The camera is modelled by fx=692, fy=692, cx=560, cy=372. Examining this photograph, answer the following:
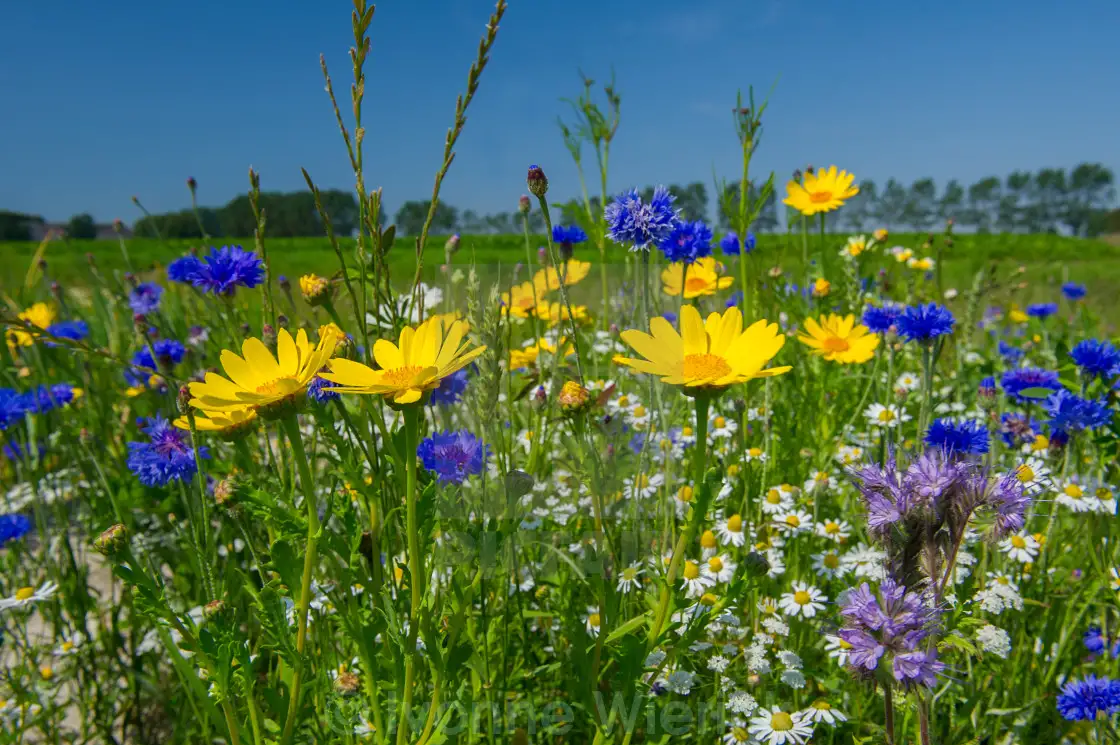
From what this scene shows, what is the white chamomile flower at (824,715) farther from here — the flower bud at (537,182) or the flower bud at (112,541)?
the flower bud at (112,541)

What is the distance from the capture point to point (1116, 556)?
1.40 metres

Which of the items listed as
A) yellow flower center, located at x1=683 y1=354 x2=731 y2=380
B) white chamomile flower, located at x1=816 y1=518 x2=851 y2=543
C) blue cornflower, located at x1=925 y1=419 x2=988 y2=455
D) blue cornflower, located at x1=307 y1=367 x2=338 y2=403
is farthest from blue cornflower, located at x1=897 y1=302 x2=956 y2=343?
blue cornflower, located at x1=307 y1=367 x2=338 y2=403

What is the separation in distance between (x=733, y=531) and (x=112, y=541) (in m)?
1.08

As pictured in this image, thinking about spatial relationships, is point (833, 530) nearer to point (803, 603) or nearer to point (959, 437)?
point (803, 603)

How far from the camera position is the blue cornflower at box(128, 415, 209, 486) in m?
1.30

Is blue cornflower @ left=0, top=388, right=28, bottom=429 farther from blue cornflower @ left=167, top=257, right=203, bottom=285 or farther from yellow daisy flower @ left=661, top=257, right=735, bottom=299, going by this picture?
yellow daisy flower @ left=661, top=257, right=735, bottom=299

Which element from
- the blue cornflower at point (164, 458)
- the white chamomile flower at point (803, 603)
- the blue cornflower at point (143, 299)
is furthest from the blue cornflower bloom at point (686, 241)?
the blue cornflower at point (143, 299)

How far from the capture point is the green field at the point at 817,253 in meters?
4.02

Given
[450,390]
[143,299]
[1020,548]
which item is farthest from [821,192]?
[143,299]

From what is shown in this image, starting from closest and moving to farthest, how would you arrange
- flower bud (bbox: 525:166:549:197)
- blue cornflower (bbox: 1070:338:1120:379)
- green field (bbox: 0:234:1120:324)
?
flower bud (bbox: 525:166:549:197) < blue cornflower (bbox: 1070:338:1120:379) < green field (bbox: 0:234:1120:324)

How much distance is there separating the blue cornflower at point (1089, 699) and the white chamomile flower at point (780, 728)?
427mm

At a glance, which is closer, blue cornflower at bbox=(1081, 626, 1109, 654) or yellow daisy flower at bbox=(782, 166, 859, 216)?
blue cornflower at bbox=(1081, 626, 1109, 654)

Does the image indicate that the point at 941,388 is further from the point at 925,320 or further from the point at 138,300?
the point at 138,300

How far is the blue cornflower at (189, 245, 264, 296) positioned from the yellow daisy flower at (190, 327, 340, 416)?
0.50 m
